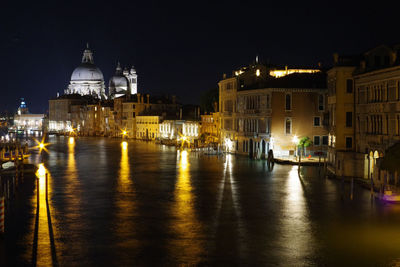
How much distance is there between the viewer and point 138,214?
23.5 m

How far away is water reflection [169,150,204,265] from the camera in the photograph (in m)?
16.9

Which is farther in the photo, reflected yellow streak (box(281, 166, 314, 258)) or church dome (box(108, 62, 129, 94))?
church dome (box(108, 62, 129, 94))

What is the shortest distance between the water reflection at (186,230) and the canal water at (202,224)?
1.2 inches

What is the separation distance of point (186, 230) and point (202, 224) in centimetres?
116

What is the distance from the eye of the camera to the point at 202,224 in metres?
21.2

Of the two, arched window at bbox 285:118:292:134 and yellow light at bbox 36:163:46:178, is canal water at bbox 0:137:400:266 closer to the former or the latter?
yellow light at bbox 36:163:46:178

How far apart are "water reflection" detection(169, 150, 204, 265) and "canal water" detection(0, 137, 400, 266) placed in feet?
0.10

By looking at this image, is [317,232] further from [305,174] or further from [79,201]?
[305,174]

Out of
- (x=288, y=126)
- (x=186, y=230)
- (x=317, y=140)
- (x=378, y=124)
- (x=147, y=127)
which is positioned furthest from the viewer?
(x=147, y=127)

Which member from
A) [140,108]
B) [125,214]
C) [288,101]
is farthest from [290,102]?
[140,108]

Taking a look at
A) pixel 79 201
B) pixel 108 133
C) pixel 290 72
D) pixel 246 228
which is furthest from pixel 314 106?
pixel 108 133

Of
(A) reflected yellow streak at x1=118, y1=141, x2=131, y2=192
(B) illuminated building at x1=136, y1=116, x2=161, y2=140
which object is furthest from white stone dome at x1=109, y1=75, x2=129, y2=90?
(A) reflected yellow streak at x1=118, y1=141, x2=131, y2=192

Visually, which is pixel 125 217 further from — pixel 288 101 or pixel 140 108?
pixel 140 108

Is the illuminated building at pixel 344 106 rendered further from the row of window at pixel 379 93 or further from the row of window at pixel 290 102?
the row of window at pixel 290 102
